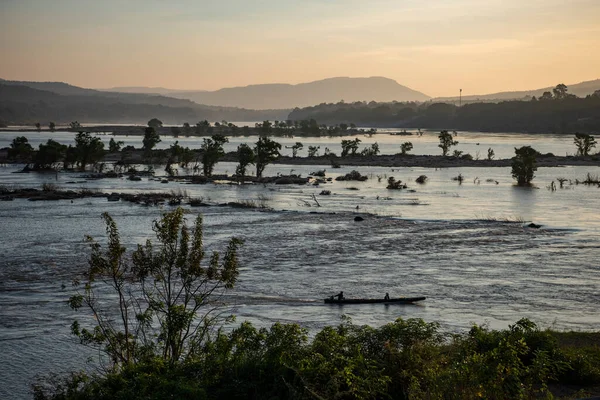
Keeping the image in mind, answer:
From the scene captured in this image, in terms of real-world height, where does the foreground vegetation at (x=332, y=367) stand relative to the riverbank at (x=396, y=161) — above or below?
below

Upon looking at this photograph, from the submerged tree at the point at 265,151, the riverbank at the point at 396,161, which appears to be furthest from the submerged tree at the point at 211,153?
the riverbank at the point at 396,161

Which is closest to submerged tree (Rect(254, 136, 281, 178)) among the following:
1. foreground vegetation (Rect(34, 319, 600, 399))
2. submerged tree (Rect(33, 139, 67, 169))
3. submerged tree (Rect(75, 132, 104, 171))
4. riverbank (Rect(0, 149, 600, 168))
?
riverbank (Rect(0, 149, 600, 168))

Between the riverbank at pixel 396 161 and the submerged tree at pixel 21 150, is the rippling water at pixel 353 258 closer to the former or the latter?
the riverbank at pixel 396 161

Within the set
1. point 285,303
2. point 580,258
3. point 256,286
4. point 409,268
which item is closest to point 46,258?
point 256,286

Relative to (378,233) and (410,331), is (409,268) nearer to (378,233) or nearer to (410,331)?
(378,233)

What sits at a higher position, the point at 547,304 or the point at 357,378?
the point at 357,378

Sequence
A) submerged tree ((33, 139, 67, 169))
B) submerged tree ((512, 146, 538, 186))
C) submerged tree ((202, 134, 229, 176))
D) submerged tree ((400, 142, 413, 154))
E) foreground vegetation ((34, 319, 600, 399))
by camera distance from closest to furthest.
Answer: foreground vegetation ((34, 319, 600, 399)), submerged tree ((512, 146, 538, 186)), submerged tree ((202, 134, 229, 176)), submerged tree ((33, 139, 67, 169)), submerged tree ((400, 142, 413, 154))

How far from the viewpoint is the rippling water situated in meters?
24.3

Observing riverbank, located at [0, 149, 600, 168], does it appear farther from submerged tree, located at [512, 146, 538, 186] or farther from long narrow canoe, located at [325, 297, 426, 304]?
long narrow canoe, located at [325, 297, 426, 304]

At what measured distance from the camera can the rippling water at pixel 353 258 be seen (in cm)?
2431

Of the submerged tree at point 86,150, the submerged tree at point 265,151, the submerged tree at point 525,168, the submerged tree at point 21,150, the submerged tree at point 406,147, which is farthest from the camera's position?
the submerged tree at point 406,147

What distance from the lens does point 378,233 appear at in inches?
1689

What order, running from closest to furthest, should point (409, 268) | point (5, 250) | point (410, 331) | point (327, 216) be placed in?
point (410, 331) < point (409, 268) < point (5, 250) < point (327, 216)

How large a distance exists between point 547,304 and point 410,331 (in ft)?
44.1
